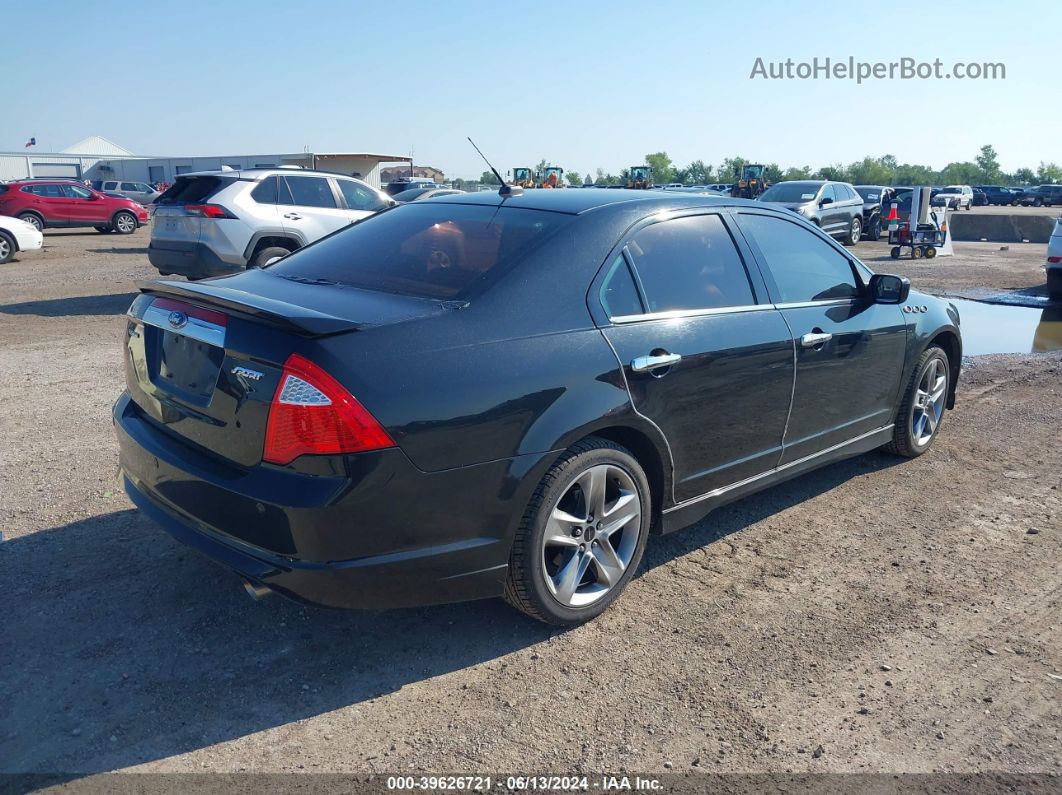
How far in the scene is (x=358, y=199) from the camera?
12.2 metres

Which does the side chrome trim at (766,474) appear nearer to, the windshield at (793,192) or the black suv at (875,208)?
the windshield at (793,192)

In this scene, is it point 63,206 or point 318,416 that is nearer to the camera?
point 318,416

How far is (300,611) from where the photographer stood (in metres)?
3.54

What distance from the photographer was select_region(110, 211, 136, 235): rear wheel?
2602cm

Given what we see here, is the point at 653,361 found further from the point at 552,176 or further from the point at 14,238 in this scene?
the point at 552,176

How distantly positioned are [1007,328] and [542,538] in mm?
9989

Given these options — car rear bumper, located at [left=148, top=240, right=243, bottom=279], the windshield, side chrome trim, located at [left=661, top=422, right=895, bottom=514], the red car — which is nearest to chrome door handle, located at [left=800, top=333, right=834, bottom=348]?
side chrome trim, located at [left=661, top=422, right=895, bottom=514]

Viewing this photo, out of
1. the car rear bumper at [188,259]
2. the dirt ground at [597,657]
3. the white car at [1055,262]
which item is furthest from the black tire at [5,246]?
the white car at [1055,262]

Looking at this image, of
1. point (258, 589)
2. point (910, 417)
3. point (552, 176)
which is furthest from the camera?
point (552, 176)

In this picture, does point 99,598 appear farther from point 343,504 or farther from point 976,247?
point 976,247

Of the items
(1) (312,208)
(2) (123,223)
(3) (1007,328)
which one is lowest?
(3) (1007,328)

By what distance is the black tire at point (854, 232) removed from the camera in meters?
24.3

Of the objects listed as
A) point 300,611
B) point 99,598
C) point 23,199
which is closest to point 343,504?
point 300,611

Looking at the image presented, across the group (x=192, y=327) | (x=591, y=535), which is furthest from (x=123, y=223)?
(x=591, y=535)
